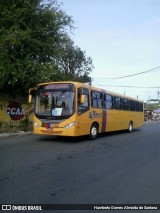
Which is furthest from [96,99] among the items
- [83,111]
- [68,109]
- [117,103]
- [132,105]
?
[132,105]

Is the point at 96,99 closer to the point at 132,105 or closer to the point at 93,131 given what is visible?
the point at 93,131

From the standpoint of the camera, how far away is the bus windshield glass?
15945 millimetres

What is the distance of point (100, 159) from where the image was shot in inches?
453

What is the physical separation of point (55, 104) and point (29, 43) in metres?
7.49

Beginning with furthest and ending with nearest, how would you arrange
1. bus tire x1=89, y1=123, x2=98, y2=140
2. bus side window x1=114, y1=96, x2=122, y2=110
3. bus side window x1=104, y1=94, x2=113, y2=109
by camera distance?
bus side window x1=114, y1=96, x2=122, y2=110 < bus side window x1=104, y1=94, x2=113, y2=109 < bus tire x1=89, y1=123, x2=98, y2=140

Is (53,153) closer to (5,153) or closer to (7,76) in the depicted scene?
(5,153)

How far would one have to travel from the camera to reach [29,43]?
73.0 ft

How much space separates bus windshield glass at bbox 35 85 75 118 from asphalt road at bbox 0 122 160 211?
8.68 ft

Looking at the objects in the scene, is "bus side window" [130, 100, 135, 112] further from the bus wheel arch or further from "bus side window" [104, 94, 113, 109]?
the bus wheel arch

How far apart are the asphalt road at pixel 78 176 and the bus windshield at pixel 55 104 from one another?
8.67ft

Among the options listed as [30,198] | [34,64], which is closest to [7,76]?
[34,64]

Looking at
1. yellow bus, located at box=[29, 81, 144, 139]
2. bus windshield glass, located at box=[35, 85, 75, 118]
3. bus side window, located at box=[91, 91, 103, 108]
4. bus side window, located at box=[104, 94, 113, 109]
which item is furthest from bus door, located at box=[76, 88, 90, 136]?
bus side window, located at box=[104, 94, 113, 109]

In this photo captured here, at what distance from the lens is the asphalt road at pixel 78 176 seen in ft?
22.2

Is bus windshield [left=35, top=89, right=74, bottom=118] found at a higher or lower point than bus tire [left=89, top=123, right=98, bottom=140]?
higher
